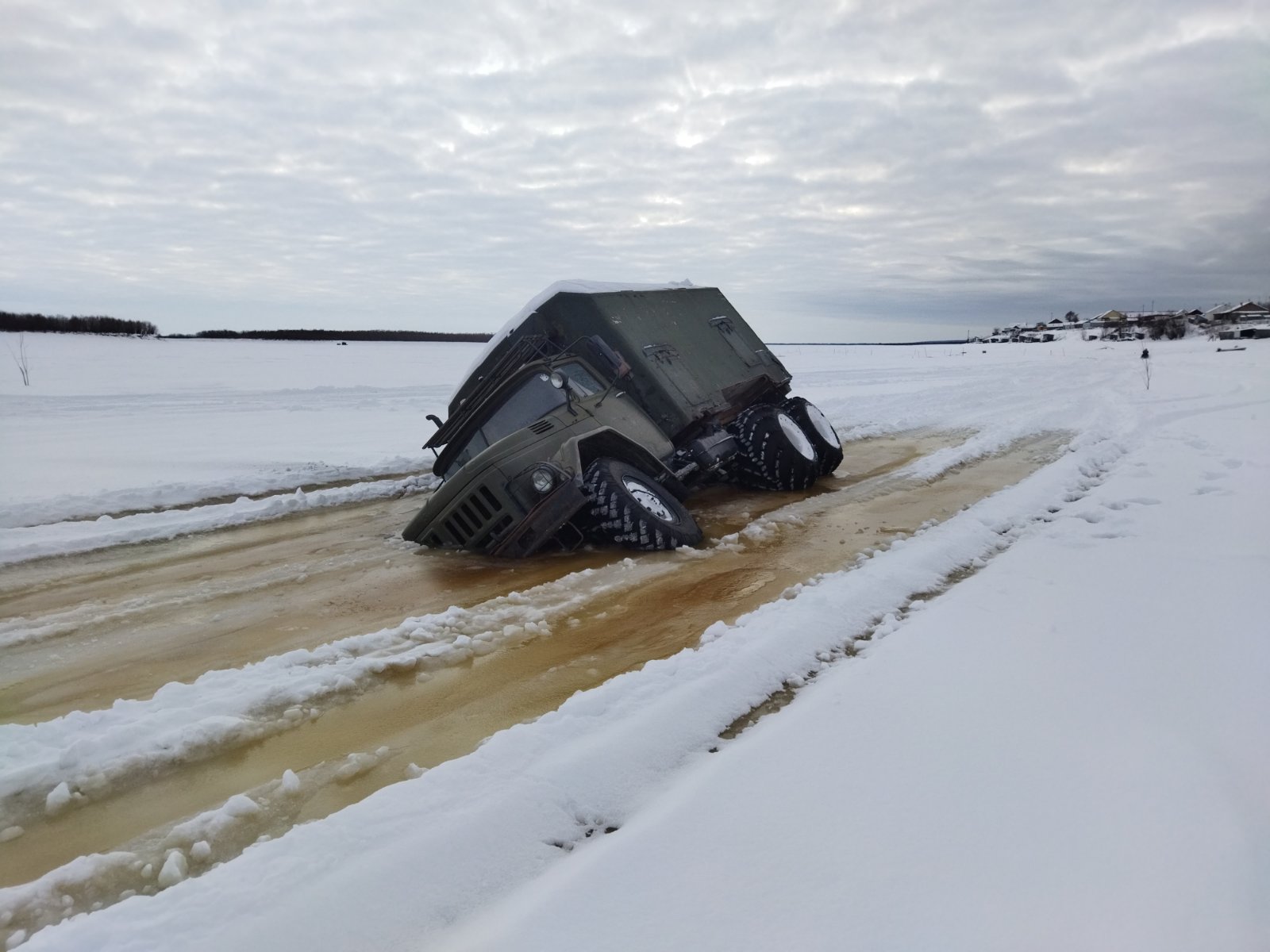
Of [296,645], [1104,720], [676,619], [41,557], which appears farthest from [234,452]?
[1104,720]

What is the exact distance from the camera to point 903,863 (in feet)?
7.54

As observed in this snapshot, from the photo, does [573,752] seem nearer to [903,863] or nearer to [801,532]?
[903,863]

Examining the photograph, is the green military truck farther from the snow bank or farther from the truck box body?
the snow bank

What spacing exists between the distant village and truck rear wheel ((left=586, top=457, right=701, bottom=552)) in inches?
2309

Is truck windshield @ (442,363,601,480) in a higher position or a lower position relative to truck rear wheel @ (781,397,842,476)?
higher

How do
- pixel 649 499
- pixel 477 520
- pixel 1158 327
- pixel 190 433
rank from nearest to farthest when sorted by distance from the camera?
pixel 477 520 → pixel 649 499 → pixel 190 433 → pixel 1158 327

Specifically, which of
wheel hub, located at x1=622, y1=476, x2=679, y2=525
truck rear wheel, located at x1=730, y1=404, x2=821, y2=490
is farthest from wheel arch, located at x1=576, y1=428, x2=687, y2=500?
truck rear wheel, located at x1=730, y1=404, x2=821, y2=490

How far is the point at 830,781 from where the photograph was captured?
2.77 meters

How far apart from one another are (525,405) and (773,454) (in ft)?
9.35

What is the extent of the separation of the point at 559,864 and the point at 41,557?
6119 mm

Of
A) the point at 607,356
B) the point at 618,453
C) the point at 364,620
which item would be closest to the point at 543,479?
the point at 618,453

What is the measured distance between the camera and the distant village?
60.3m

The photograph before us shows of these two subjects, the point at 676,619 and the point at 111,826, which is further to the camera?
the point at 676,619

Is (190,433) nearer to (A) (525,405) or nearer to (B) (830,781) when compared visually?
(A) (525,405)
